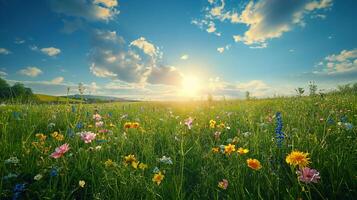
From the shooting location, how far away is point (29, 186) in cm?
225

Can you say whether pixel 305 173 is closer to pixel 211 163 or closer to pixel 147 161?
pixel 211 163

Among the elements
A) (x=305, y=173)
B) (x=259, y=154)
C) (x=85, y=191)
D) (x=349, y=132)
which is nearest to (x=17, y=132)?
(x=85, y=191)

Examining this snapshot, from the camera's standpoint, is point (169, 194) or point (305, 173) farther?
point (169, 194)

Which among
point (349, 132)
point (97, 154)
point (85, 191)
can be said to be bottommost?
point (85, 191)

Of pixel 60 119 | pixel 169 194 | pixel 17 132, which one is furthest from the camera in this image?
pixel 60 119

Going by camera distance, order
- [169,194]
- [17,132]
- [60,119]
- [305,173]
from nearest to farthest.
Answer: [305,173] → [169,194] → [17,132] → [60,119]

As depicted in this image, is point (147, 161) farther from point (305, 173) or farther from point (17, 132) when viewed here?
point (17, 132)

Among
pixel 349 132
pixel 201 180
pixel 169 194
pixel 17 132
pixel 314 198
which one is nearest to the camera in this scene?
pixel 314 198

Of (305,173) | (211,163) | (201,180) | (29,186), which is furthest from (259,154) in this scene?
(29,186)

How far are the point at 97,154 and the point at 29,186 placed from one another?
762 mm

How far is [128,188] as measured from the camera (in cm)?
214

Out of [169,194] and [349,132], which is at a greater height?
[349,132]

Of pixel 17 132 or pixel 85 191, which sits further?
pixel 17 132

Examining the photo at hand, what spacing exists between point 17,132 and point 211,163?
3.34 meters
